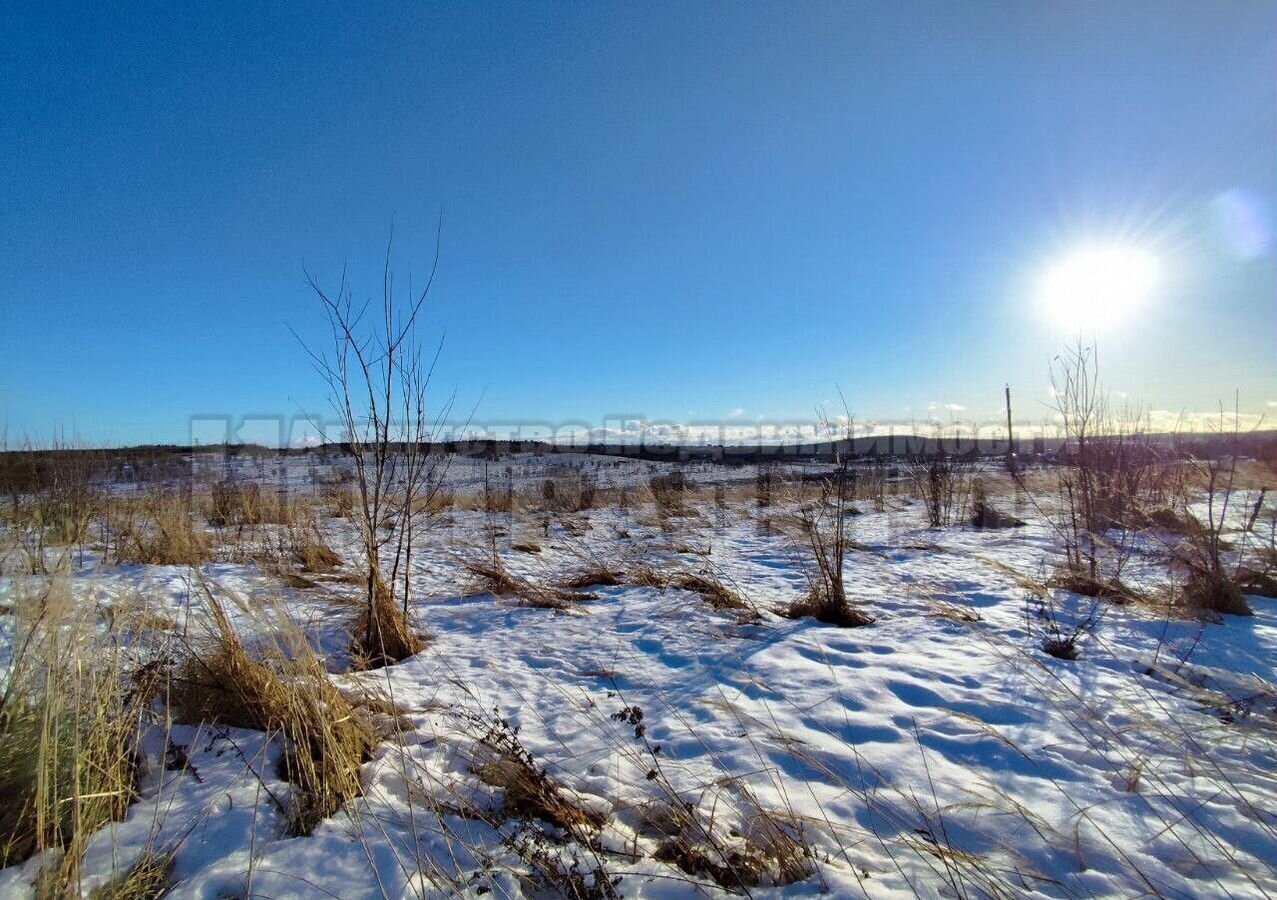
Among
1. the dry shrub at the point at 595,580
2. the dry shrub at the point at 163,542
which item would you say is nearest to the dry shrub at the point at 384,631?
the dry shrub at the point at 595,580

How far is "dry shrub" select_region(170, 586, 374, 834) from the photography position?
5.61ft

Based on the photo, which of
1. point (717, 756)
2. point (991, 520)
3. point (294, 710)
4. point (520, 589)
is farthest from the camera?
point (991, 520)

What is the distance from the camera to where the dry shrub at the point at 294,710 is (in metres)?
1.71

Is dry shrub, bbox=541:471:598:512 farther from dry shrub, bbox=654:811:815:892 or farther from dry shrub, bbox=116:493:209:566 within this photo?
dry shrub, bbox=654:811:815:892

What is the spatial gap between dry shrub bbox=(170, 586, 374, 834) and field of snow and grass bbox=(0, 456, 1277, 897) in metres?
0.03

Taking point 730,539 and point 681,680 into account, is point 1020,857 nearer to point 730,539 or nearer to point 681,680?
point 681,680

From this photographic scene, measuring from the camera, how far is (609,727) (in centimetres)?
228

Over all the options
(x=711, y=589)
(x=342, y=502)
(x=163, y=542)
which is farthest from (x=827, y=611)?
(x=163, y=542)

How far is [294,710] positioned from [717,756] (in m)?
1.61

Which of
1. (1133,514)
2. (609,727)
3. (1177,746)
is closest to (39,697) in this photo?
(609,727)

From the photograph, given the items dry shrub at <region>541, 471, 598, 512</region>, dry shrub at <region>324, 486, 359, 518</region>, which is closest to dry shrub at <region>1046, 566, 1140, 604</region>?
dry shrub at <region>324, 486, 359, 518</region>

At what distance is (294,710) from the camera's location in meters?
1.88

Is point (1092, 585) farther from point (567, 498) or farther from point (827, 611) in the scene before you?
point (567, 498)

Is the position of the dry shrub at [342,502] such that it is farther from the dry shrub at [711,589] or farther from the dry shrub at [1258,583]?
the dry shrub at [1258,583]
